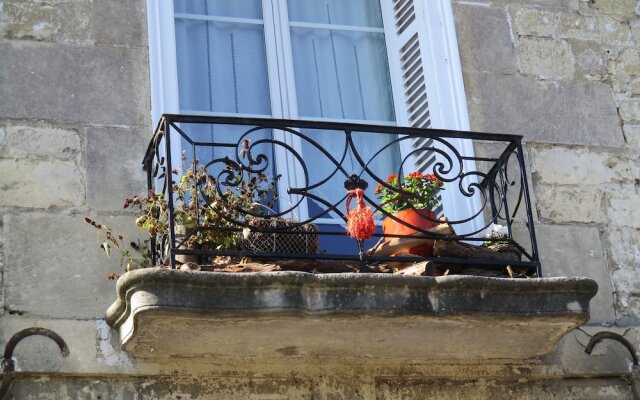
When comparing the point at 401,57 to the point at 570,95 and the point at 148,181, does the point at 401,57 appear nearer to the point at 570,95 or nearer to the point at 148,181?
the point at 570,95

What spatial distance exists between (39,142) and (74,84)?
0.33m

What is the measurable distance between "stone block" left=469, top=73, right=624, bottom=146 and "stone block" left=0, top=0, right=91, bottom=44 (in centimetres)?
184

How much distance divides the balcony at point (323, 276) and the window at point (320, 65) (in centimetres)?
39

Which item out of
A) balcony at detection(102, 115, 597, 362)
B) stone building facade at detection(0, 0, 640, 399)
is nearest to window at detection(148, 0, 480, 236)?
stone building facade at detection(0, 0, 640, 399)

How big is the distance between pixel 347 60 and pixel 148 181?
4.80 ft

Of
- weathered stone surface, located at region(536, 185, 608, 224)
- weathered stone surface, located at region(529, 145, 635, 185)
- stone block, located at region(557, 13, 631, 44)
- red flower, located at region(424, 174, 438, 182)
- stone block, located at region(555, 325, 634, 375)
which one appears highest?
stone block, located at region(557, 13, 631, 44)

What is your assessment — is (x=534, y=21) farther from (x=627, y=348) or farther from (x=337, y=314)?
(x=337, y=314)

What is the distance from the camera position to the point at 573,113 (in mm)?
6508

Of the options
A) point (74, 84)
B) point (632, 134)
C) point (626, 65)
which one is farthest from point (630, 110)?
point (74, 84)

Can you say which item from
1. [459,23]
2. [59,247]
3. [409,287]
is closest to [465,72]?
[459,23]

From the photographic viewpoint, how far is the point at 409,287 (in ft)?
17.0

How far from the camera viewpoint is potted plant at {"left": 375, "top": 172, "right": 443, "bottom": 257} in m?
5.68

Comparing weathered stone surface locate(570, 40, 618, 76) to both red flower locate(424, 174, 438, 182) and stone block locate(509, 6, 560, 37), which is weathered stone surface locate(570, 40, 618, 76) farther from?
red flower locate(424, 174, 438, 182)

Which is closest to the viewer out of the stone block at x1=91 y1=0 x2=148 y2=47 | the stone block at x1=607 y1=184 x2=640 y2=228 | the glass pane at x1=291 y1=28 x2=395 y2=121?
the stone block at x1=91 y1=0 x2=148 y2=47
